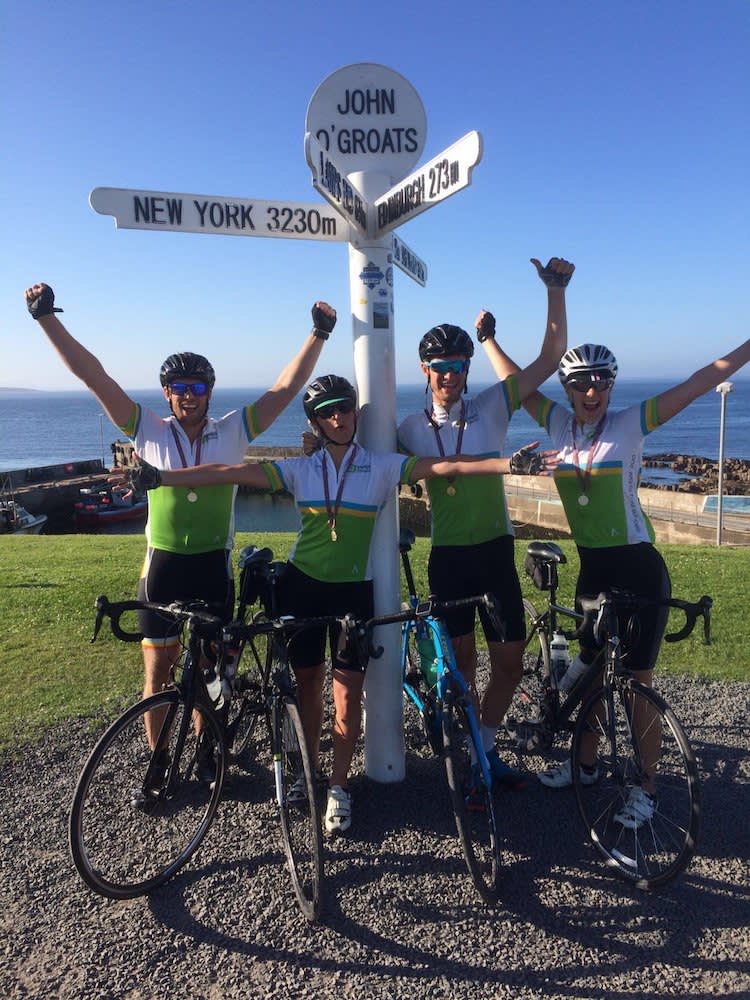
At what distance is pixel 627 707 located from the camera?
3.38 metres

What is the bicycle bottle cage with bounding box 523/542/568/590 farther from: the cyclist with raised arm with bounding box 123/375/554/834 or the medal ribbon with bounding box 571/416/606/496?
the cyclist with raised arm with bounding box 123/375/554/834

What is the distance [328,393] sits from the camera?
3.60 m

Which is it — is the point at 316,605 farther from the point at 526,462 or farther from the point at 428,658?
the point at 526,462

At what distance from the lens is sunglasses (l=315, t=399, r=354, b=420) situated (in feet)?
11.8

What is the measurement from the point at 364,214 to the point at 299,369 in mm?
923

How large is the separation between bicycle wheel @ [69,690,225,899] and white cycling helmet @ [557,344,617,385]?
8.34ft

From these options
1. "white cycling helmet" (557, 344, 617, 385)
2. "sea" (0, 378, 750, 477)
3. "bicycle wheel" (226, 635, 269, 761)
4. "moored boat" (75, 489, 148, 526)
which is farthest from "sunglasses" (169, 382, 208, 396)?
"sea" (0, 378, 750, 477)

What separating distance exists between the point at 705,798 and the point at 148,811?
10.1ft

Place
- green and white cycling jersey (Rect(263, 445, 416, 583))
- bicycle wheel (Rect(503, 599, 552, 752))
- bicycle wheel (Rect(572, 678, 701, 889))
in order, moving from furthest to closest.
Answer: bicycle wheel (Rect(503, 599, 552, 752))
green and white cycling jersey (Rect(263, 445, 416, 583))
bicycle wheel (Rect(572, 678, 701, 889))

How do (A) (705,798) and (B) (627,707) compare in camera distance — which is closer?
(B) (627,707)

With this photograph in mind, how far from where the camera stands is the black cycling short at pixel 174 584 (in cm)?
380

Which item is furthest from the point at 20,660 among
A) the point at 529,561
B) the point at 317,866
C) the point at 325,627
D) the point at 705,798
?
the point at 705,798

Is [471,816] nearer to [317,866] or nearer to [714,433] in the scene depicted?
[317,866]

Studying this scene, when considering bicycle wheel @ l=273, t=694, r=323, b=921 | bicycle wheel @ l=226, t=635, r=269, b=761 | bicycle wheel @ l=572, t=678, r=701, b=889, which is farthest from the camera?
bicycle wheel @ l=226, t=635, r=269, b=761
